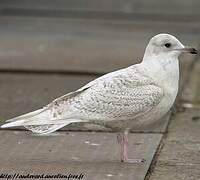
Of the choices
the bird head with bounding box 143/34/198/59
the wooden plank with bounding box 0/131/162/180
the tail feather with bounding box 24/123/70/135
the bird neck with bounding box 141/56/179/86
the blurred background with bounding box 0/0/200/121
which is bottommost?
the blurred background with bounding box 0/0/200/121

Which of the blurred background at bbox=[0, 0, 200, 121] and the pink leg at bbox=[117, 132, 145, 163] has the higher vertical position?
the pink leg at bbox=[117, 132, 145, 163]

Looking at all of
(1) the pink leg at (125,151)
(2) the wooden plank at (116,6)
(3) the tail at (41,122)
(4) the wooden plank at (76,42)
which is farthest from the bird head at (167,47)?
(2) the wooden plank at (116,6)

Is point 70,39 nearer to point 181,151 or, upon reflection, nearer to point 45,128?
point 181,151

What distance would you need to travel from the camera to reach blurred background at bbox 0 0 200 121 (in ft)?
39.0

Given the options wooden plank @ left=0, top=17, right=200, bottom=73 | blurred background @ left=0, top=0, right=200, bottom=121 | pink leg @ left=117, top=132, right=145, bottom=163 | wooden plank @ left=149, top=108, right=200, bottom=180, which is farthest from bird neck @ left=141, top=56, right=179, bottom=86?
wooden plank @ left=0, top=17, right=200, bottom=73

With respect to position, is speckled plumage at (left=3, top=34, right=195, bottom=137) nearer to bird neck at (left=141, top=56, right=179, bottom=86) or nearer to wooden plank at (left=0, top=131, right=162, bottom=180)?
bird neck at (left=141, top=56, right=179, bottom=86)

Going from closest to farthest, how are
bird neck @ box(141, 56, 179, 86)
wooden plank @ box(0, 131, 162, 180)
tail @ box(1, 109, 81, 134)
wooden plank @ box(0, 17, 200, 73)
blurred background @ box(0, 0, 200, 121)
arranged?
wooden plank @ box(0, 131, 162, 180) → tail @ box(1, 109, 81, 134) → bird neck @ box(141, 56, 179, 86) → blurred background @ box(0, 0, 200, 121) → wooden plank @ box(0, 17, 200, 73)

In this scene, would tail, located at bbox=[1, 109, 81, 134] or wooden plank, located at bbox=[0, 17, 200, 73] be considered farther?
wooden plank, located at bbox=[0, 17, 200, 73]

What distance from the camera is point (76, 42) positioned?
1683cm

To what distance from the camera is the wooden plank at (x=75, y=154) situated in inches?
276

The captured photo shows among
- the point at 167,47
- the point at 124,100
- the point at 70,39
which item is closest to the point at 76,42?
the point at 70,39

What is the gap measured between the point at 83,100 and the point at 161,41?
2.86 ft

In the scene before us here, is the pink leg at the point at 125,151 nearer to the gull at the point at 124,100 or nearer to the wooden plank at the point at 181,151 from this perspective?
the gull at the point at 124,100

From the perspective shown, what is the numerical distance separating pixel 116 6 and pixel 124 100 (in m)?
18.8
